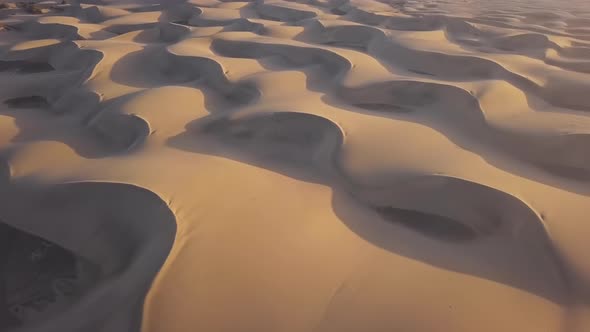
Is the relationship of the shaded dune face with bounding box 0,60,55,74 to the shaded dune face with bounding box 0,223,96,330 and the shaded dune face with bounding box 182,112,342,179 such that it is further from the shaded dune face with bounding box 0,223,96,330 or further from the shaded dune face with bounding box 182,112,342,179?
the shaded dune face with bounding box 0,223,96,330

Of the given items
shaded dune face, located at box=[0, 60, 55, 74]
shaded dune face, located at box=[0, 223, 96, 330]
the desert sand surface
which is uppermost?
the desert sand surface

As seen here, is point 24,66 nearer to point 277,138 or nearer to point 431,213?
point 277,138

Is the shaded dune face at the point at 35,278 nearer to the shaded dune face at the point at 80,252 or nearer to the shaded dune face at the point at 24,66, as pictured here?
the shaded dune face at the point at 80,252

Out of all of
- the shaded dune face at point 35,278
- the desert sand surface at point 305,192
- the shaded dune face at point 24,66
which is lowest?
the shaded dune face at point 24,66

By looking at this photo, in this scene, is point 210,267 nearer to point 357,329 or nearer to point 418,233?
point 357,329

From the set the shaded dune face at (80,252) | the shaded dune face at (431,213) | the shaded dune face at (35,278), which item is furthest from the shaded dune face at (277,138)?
the shaded dune face at (35,278)

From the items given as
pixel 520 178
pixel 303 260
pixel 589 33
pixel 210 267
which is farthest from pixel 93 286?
pixel 589 33

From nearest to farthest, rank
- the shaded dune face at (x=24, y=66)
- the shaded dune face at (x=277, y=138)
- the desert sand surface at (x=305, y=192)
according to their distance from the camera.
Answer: the desert sand surface at (x=305, y=192) < the shaded dune face at (x=277, y=138) < the shaded dune face at (x=24, y=66)

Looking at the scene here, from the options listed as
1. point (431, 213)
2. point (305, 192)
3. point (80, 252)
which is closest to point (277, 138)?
point (305, 192)

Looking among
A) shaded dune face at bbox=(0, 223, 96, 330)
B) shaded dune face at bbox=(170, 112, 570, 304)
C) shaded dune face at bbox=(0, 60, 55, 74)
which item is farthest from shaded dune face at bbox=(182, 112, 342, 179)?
shaded dune face at bbox=(0, 60, 55, 74)
